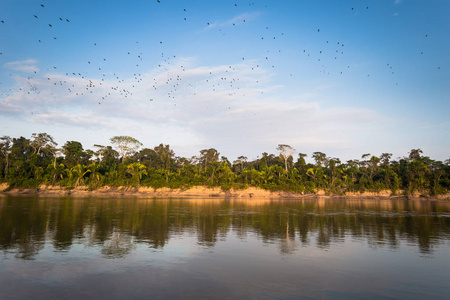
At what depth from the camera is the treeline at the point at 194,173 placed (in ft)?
273

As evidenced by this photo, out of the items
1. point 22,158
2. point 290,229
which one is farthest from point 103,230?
point 22,158

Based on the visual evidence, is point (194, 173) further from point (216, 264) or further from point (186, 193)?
point (216, 264)

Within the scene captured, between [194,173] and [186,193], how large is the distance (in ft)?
26.1

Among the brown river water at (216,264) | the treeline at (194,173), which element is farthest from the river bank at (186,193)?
the brown river water at (216,264)

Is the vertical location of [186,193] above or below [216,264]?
below

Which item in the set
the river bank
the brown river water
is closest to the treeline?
the river bank

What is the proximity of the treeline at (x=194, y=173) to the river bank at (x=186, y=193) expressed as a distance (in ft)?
5.14

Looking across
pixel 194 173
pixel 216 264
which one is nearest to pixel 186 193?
pixel 194 173

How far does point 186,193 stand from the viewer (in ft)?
299

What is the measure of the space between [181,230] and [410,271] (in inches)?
623

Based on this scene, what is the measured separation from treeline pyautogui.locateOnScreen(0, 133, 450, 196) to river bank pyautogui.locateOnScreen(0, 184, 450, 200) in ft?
5.14

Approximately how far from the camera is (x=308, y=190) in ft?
309

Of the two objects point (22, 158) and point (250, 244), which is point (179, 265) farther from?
point (22, 158)

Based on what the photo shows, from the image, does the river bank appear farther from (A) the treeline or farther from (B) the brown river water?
(B) the brown river water
